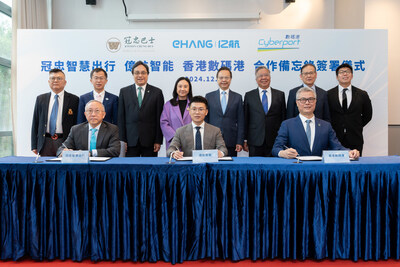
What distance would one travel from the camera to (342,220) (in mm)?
1938

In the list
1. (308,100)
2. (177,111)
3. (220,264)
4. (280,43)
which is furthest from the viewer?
(280,43)

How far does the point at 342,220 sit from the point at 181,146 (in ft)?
4.41

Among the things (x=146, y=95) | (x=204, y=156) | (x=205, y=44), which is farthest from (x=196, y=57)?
(x=204, y=156)

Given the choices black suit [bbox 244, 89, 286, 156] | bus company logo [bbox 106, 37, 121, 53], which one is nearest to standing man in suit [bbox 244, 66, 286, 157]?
black suit [bbox 244, 89, 286, 156]

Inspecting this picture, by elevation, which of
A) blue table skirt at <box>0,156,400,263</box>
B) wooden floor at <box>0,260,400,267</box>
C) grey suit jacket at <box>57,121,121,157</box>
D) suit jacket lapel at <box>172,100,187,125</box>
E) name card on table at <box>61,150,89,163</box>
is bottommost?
wooden floor at <box>0,260,400,267</box>

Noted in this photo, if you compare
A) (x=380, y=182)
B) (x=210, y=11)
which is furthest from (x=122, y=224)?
(x=210, y=11)

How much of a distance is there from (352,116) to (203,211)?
2.62 meters

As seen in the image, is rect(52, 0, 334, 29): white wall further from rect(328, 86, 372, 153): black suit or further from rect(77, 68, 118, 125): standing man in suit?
rect(328, 86, 372, 153): black suit

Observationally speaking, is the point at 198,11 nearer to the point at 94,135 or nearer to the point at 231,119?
the point at 231,119

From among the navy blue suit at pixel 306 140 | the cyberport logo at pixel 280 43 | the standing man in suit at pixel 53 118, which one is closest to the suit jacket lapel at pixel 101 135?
the standing man in suit at pixel 53 118

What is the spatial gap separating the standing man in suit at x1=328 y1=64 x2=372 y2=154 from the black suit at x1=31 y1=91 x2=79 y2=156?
321 cm

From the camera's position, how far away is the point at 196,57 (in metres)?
4.13

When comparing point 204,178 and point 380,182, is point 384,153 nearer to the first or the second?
point 380,182

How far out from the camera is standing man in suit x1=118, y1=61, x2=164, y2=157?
3.64 meters
